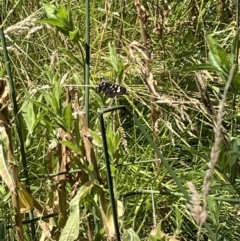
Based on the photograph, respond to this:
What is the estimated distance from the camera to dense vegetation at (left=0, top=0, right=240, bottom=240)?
0.85 metres

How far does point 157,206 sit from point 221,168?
0.65 metres

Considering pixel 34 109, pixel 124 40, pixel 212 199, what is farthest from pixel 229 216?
pixel 124 40

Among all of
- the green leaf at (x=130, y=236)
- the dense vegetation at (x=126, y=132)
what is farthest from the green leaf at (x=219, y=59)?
the green leaf at (x=130, y=236)

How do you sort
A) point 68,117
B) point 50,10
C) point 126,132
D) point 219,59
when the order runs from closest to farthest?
point 219,59, point 68,117, point 50,10, point 126,132

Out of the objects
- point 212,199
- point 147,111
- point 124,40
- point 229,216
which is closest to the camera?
point 212,199

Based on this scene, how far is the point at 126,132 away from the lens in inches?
66.7

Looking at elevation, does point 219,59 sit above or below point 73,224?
above

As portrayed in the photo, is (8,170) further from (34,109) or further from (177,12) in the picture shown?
(177,12)

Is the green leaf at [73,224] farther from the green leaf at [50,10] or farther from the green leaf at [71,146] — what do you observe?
the green leaf at [50,10]

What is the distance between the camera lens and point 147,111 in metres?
1.77

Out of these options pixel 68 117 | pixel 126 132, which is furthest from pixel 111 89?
pixel 126 132

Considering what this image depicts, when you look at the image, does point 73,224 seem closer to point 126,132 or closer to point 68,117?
point 68,117

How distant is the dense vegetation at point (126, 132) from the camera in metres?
0.85

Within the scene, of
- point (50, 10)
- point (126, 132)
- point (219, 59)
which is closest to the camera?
point (219, 59)
